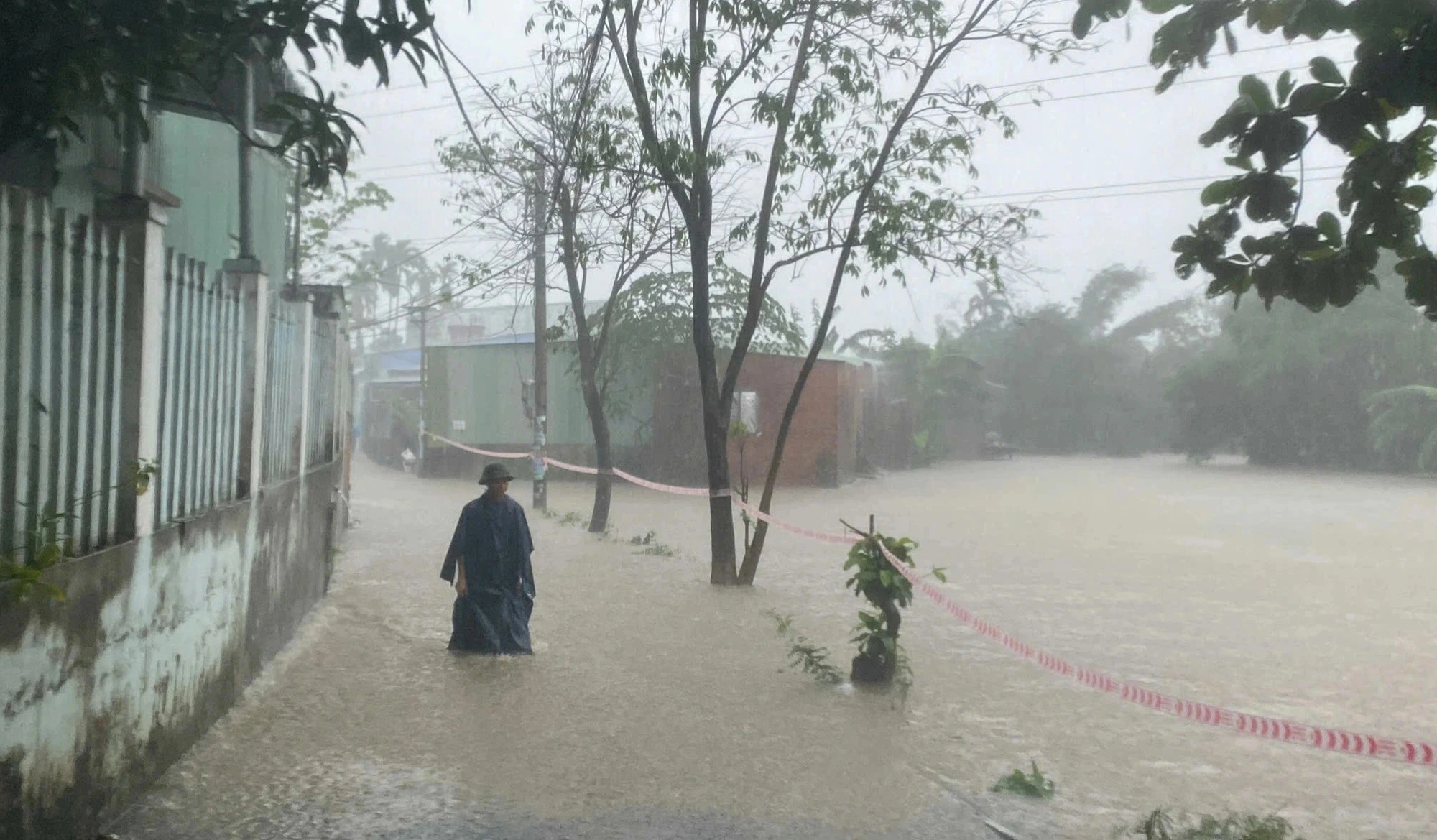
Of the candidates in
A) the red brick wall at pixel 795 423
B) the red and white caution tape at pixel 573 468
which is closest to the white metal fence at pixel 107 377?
the red and white caution tape at pixel 573 468

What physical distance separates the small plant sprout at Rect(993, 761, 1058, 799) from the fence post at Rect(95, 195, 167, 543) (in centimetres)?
383

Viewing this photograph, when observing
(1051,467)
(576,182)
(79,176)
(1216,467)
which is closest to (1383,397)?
(1216,467)

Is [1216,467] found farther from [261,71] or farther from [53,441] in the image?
[53,441]

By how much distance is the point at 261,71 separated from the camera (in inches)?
372

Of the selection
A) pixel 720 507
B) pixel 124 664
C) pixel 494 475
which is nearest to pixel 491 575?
pixel 494 475

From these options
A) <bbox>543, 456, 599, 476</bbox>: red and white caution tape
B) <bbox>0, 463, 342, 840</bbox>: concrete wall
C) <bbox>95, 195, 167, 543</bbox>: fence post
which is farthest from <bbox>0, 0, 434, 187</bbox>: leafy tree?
<bbox>543, 456, 599, 476</bbox>: red and white caution tape

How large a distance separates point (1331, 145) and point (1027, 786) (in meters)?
3.16

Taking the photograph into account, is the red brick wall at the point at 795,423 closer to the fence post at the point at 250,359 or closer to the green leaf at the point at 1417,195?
the fence post at the point at 250,359

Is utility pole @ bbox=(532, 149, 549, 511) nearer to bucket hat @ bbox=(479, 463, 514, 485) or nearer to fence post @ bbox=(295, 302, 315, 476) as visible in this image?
fence post @ bbox=(295, 302, 315, 476)

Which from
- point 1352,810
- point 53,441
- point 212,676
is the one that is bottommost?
point 1352,810

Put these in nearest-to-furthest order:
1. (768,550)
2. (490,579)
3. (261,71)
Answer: (490,579)
(261,71)
(768,550)

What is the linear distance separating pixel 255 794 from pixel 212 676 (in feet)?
3.18

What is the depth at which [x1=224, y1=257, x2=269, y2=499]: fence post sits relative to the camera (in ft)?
21.3

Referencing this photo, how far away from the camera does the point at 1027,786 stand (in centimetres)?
567
